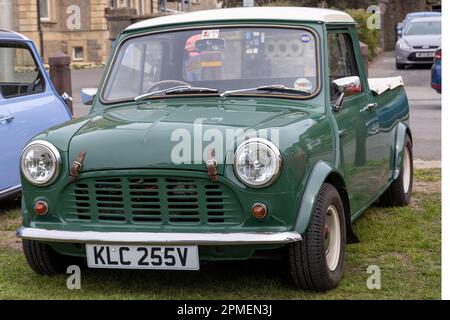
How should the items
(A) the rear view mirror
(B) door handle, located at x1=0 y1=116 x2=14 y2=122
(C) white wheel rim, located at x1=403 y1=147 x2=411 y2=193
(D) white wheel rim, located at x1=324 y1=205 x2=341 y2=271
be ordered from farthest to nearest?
(C) white wheel rim, located at x1=403 y1=147 x2=411 y2=193 < (B) door handle, located at x1=0 y1=116 x2=14 y2=122 < (A) the rear view mirror < (D) white wheel rim, located at x1=324 y1=205 x2=341 y2=271

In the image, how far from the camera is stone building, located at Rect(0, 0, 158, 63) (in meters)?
37.3

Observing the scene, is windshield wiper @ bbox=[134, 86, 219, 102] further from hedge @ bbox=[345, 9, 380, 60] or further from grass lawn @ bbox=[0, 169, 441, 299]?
hedge @ bbox=[345, 9, 380, 60]

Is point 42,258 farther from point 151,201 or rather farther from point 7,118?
point 7,118

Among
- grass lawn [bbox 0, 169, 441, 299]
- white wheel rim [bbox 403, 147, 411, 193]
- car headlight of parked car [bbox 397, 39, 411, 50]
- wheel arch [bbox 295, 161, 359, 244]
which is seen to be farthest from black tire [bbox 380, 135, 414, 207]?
car headlight of parked car [bbox 397, 39, 411, 50]

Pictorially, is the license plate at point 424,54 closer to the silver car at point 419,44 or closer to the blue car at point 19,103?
the silver car at point 419,44

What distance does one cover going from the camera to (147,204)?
4668mm

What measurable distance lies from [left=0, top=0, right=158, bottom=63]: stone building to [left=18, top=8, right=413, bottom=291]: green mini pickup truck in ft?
108

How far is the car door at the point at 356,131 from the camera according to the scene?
5.56m

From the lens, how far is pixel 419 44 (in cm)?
2528

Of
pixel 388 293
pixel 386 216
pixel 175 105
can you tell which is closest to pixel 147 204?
pixel 175 105

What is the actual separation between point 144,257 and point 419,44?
2200 centimetres

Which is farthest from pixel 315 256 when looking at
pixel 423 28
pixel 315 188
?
pixel 423 28

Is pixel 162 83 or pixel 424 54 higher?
pixel 162 83
